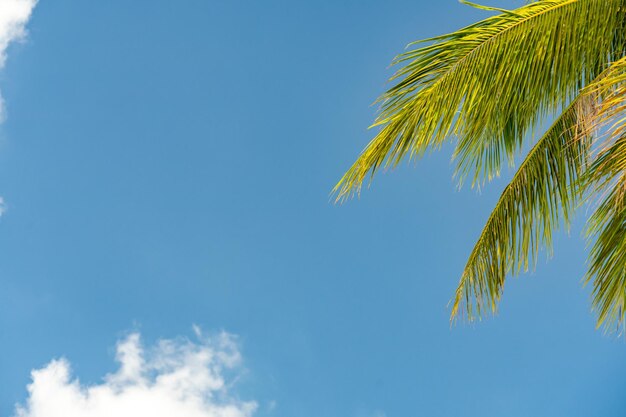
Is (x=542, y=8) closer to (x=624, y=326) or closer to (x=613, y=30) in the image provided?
(x=613, y=30)

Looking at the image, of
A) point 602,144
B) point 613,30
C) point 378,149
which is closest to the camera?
point 602,144

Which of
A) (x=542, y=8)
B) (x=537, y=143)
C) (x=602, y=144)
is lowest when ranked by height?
(x=602, y=144)

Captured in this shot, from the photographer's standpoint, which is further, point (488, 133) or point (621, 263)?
point (488, 133)

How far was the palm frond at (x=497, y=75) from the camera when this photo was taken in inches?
152

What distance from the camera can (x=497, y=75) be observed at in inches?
156

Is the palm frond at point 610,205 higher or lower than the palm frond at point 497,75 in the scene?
lower

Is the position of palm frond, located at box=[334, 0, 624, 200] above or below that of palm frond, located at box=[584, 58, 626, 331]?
above

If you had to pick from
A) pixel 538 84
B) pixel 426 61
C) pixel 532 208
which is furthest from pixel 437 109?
pixel 532 208

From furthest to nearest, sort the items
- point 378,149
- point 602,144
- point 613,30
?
point 378,149 < point 613,30 < point 602,144

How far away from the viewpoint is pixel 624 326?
4.26 metres

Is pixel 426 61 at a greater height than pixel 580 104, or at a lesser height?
greater

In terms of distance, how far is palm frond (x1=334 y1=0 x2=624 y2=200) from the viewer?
12.7ft

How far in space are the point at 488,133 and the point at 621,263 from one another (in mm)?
1072

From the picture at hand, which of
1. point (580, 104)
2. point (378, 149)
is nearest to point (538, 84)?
point (580, 104)
